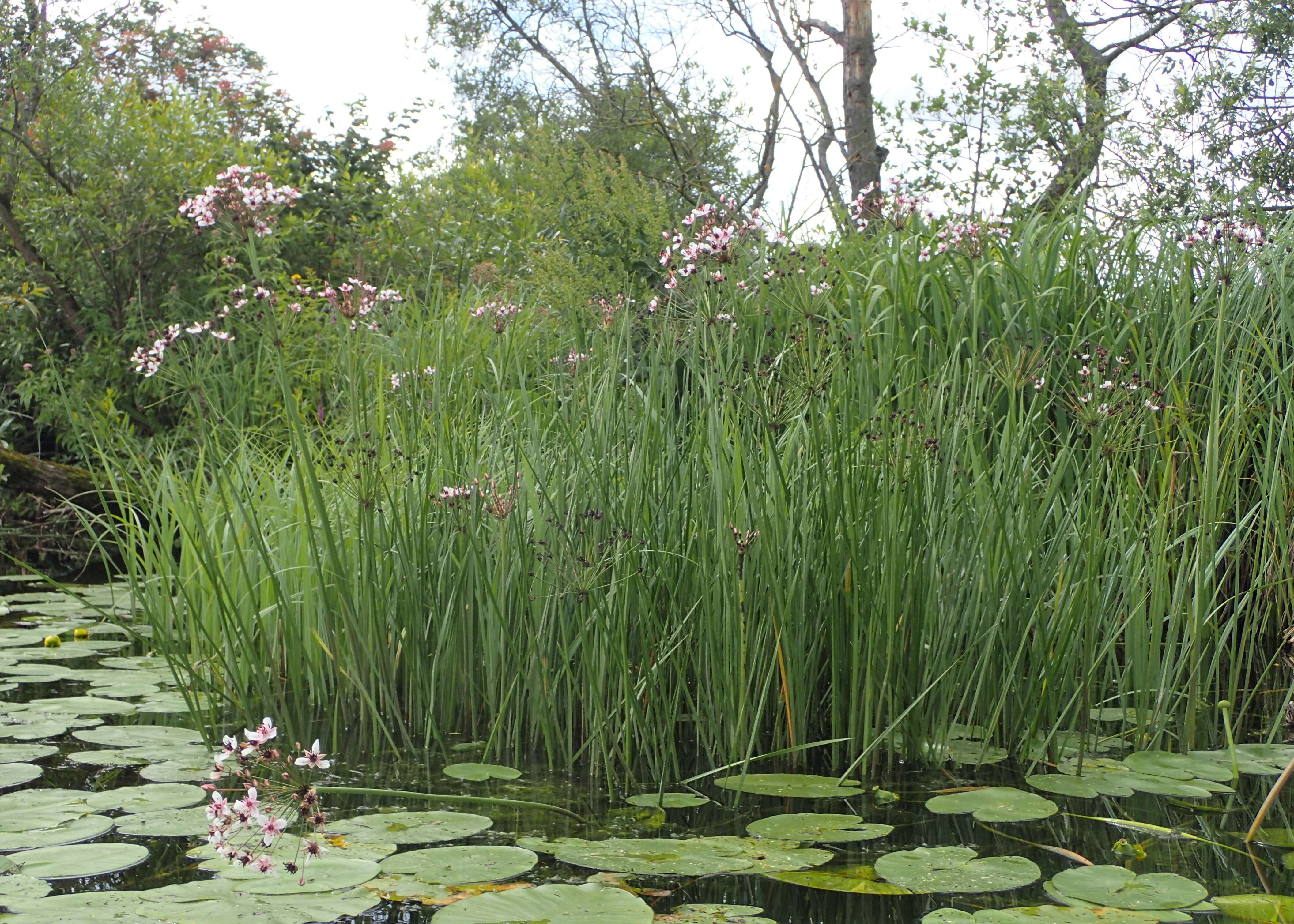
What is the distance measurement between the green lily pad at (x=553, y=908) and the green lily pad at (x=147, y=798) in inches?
33.7

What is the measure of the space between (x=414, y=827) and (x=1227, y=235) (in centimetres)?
319

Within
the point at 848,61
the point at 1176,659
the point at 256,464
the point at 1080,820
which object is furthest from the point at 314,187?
the point at 1080,820

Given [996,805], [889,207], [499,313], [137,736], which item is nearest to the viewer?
[996,805]

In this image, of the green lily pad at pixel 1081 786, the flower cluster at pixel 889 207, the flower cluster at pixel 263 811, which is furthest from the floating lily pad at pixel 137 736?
the flower cluster at pixel 889 207

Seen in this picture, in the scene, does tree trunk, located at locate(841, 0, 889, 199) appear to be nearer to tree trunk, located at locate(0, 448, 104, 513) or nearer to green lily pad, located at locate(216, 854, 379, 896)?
tree trunk, located at locate(0, 448, 104, 513)

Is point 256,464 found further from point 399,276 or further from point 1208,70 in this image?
point 1208,70

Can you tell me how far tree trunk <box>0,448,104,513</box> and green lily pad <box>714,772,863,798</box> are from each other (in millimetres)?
5418

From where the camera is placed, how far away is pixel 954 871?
74.0 inches

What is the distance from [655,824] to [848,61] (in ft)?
32.1

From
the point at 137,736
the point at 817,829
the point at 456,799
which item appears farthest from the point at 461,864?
the point at 137,736

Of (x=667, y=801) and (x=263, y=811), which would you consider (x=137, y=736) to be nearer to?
(x=263, y=811)

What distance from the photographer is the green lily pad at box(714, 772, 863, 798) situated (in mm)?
2336

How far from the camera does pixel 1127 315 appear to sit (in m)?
4.01

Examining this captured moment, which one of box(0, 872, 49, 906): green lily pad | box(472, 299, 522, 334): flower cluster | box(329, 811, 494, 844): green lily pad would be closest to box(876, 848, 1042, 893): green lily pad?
box(329, 811, 494, 844): green lily pad
